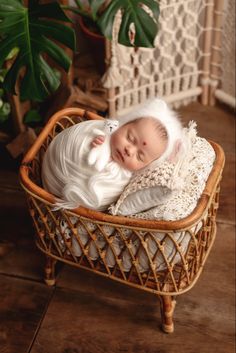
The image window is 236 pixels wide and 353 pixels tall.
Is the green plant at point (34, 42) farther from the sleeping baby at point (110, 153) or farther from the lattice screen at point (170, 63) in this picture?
the lattice screen at point (170, 63)

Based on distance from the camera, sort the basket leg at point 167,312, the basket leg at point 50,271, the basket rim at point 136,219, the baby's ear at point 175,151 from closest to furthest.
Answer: the basket rim at point 136,219 < the baby's ear at point 175,151 < the basket leg at point 167,312 < the basket leg at point 50,271

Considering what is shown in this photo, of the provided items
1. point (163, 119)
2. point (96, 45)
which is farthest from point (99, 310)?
point (96, 45)

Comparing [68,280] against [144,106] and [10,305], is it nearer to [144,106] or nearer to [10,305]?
[10,305]

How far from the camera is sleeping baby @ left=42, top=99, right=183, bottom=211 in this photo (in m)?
1.27

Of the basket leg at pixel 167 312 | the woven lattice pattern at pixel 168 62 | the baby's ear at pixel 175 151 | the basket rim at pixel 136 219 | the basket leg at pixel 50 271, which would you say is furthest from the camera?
the woven lattice pattern at pixel 168 62

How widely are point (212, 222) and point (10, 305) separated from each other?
0.65 meters

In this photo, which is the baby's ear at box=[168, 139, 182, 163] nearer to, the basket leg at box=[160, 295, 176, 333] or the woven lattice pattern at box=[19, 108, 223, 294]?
the woven lattice pattern at box=[19, 108, 223, 294]

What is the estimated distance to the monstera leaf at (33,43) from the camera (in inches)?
54.3

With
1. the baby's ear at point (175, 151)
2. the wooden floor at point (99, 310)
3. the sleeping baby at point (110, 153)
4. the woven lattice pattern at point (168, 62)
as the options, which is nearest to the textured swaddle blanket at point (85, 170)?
the sleeping baby at point (110, 153)

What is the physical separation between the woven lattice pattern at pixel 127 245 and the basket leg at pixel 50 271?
0.28 ft

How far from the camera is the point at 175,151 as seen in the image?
4.25 feet

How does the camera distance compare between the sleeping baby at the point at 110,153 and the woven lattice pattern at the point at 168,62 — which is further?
the woven lattice pattern at the point at 168,62

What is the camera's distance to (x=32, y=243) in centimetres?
174

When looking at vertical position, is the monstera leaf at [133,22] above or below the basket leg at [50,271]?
above
